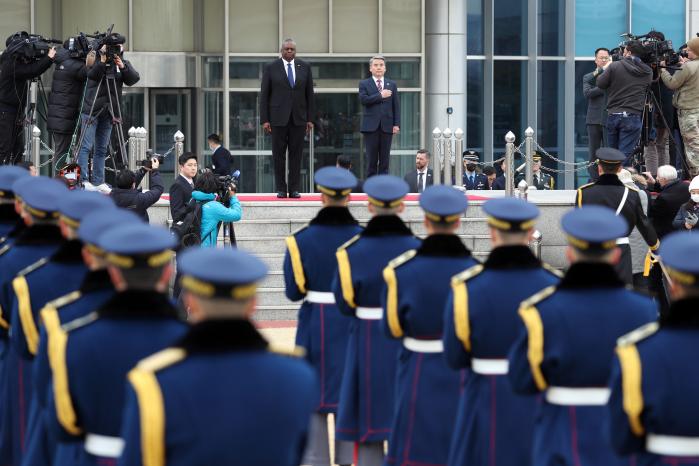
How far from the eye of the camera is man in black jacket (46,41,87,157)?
1695cm

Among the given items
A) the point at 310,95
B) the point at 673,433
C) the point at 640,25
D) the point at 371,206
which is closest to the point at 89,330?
the point at 673,433

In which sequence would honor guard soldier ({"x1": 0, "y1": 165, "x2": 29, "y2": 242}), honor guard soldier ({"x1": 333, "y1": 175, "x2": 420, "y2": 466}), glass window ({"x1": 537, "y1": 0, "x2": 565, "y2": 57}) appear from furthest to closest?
glass window ({"x1": 537, "y1": 0, "x2": 565, "y2": 57})
honor guard soldier ({"x1": 0, "y1": 165, "x2": 29, "y2": 242})
honor guard soldier ({"x1": 333, "y1": 175, "x2": 420, "y2": 466})

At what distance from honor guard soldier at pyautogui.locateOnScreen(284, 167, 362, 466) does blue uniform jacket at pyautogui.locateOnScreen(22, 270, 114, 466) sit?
2.80 metres

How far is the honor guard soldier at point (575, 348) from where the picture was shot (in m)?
5.66

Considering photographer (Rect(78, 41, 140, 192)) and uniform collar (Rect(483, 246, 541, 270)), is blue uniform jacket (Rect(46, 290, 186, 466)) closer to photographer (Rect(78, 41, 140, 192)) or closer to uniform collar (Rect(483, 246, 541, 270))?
uniform collar (Rect(483, 246, 541, 270))

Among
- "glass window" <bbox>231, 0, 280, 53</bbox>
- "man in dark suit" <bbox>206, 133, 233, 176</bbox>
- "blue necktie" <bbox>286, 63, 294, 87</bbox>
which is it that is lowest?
"man in dark suit" <bbox>206, 133, 233, 176</bbox>

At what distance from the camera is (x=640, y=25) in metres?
30.1

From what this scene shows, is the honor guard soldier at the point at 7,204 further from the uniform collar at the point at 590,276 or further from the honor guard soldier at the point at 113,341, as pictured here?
the uniform collar at the point at 590,276

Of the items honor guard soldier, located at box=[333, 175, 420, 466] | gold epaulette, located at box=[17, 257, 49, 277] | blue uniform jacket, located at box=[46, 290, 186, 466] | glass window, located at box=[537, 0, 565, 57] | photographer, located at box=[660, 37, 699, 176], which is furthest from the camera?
glass window, located at box=[537, 0, 565, 57]

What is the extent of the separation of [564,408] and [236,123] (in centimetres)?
2241

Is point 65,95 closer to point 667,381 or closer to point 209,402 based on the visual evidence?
point 667,381

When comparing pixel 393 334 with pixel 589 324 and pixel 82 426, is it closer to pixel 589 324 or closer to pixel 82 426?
pixel 589 324

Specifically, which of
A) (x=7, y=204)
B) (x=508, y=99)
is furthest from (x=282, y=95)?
(x=508, y=99)

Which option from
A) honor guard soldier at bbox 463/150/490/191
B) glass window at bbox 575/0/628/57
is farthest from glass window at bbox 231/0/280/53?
honor guard soldier at bbox 463/150/490/191
